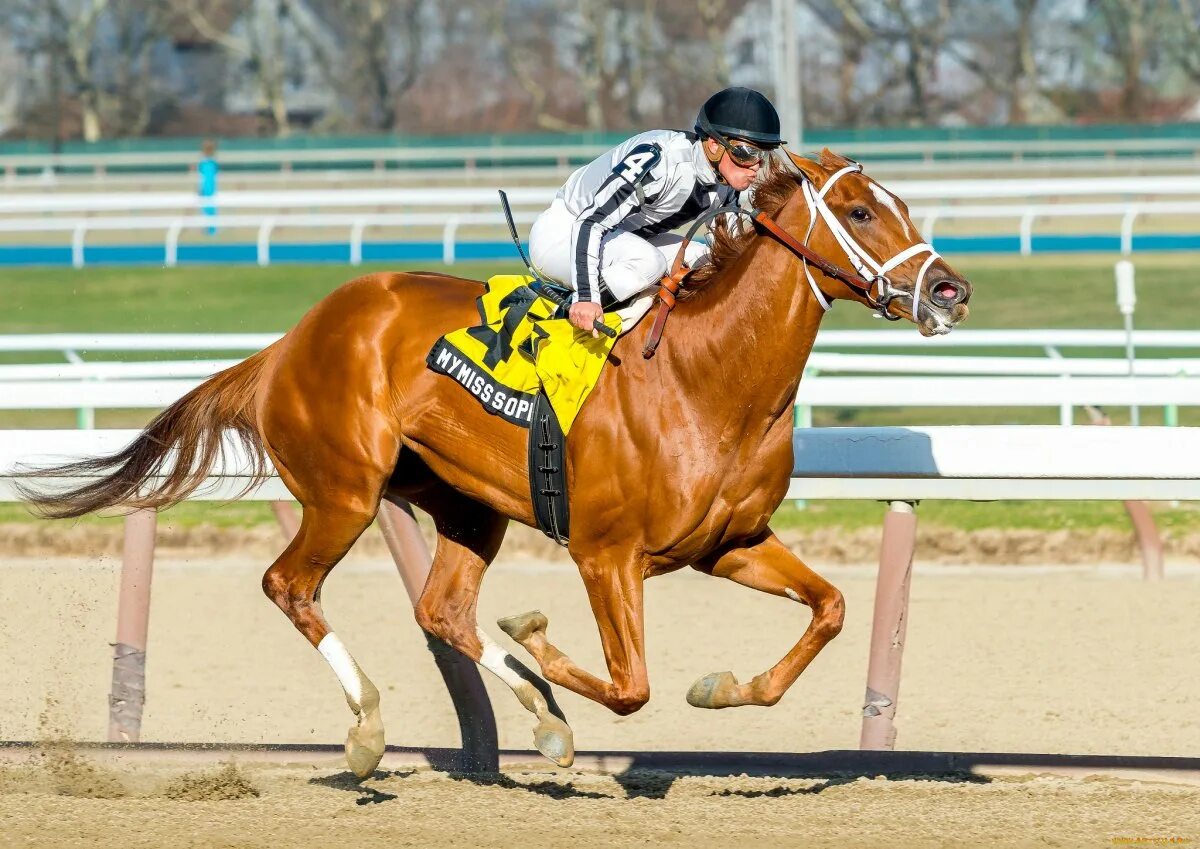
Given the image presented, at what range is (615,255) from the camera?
14.5 feet

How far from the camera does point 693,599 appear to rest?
24.1ft

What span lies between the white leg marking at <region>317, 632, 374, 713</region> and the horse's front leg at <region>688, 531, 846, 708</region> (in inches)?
35.0

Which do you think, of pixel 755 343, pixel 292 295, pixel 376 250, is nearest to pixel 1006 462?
pixel 755 343

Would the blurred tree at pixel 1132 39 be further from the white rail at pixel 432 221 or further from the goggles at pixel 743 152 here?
the goggles at pixel 743 152

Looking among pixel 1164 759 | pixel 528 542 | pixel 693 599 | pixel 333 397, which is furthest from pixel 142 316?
pixel 1164 759

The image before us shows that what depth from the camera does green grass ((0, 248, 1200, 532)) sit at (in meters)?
11.8

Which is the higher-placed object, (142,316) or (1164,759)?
(142,316)

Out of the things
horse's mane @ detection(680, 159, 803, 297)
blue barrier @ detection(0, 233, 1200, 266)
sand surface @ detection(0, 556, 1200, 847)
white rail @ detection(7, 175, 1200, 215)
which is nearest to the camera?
sand surface @ detection(0, 556, 1200, 847)

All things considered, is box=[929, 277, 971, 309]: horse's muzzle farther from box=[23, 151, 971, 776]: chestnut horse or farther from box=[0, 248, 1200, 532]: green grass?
box=[0, 248, 1200, 532]: green grass

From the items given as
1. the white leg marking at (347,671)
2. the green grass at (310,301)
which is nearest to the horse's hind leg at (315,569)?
the white leg marking at (347,671)

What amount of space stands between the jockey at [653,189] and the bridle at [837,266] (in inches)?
3.8

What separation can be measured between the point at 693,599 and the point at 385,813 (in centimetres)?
317

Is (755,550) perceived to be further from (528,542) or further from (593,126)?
(593,126)

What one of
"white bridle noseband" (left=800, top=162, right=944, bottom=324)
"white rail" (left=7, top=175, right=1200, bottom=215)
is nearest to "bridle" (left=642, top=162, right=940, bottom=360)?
"white bridle noseband" (left=800, top=162, right=944, bottom=324)
